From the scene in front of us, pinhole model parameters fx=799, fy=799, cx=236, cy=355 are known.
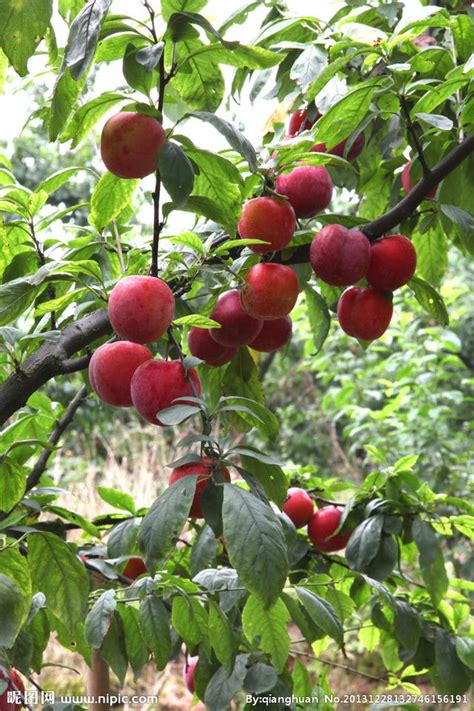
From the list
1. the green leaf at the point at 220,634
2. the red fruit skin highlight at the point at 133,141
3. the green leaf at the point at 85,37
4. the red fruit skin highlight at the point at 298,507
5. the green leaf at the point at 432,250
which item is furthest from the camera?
the red fruit skin highlight at the point at 298,507

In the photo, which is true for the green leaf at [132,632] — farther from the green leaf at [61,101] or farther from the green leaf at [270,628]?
the green leaf at [61,101]

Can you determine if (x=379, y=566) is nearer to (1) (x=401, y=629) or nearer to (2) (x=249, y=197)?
(1) (x=401, y=629)

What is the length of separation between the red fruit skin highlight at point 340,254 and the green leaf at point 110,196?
0.72ft

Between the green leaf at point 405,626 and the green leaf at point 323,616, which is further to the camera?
the green leaf at point 405,626

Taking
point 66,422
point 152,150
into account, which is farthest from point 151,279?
point 66,422

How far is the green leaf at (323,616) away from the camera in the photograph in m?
0.98

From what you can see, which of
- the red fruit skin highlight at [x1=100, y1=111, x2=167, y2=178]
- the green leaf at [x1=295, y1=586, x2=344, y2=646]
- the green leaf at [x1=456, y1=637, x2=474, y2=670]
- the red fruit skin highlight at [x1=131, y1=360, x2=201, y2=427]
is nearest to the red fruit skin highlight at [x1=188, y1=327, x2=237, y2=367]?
the red fruit skin highlight at [x1=131, y1=360, x2=201, y2=427]

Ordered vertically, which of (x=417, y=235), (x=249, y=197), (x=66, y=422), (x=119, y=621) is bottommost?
(x=119, y=621)

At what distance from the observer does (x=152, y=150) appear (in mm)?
727

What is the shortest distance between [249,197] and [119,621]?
595 millimetres

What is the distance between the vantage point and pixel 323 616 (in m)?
1.00

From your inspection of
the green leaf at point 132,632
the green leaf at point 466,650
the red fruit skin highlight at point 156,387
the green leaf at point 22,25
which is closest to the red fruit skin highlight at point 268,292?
the red fruit skin highlight at point 156,387

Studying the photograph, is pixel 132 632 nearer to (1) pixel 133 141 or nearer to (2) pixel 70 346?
(2) pixel 70 346

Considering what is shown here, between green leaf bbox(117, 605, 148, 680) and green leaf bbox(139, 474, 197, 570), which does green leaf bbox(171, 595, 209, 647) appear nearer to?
green leaf bbox(117, 605, 148, 680)
